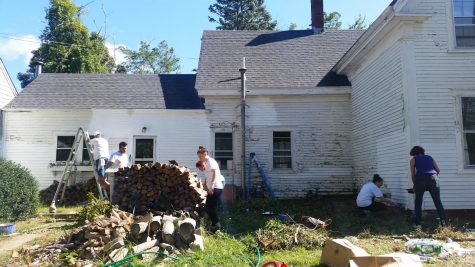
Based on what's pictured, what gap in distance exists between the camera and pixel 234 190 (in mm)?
12750

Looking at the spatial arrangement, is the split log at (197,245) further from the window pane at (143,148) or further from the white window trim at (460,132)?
the window pane at (143,148)

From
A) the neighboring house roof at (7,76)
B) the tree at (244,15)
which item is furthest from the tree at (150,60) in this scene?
the neighboring house roof at (7,76)

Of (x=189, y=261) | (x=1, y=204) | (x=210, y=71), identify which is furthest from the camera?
(x=210, y=71)

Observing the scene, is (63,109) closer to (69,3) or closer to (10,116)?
(10,116)

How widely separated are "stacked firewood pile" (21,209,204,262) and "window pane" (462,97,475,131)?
23.5 feet

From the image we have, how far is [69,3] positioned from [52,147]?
19785mm

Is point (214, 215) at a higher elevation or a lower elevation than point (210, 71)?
lower

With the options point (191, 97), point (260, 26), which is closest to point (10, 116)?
point (191, 97)

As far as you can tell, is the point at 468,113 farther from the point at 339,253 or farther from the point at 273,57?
the point at 273,57

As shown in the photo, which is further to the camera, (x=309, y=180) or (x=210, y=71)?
(x=210, y=71)

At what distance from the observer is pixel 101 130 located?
47.8 ft

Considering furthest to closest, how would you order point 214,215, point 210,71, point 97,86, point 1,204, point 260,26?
point 260,26
point 97,86
point 210,71
point 1,204
point 214,215

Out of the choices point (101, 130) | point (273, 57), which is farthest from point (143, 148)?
point (273, 57)

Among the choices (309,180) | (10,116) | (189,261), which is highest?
(10,116)
